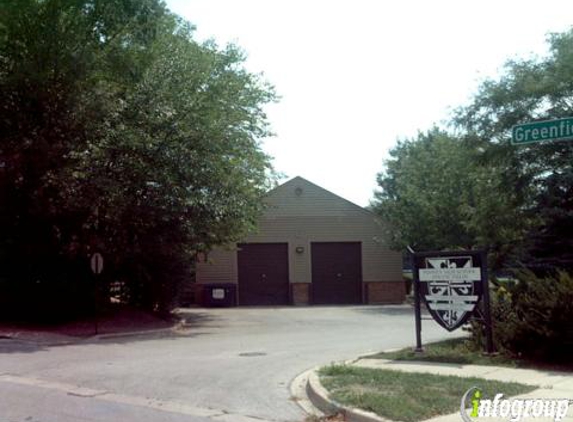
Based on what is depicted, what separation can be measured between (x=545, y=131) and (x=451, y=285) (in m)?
5.35

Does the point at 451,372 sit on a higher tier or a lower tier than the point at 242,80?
lower

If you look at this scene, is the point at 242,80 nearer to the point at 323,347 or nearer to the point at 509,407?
the point at 323,347

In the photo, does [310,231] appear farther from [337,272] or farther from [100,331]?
[100,331]

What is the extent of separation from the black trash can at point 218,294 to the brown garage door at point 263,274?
48.1 inches

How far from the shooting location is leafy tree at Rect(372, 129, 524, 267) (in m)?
25.0

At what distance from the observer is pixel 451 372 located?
1126cm

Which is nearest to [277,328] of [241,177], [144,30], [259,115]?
[241,177]

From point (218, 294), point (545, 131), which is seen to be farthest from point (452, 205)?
point (545, 131)

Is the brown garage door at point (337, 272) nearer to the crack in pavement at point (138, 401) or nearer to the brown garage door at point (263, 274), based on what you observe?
the brown garage door at point (263, 274)

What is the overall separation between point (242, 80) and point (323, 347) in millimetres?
10395

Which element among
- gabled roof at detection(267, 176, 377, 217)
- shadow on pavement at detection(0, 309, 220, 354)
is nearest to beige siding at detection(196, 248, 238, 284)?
gabled roof at detection(267, 176, 377, 217)

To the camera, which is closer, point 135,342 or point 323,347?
point 323,347

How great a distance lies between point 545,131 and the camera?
8.55 m

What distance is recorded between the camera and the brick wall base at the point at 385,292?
37156mm
